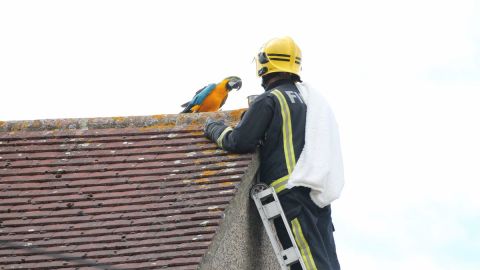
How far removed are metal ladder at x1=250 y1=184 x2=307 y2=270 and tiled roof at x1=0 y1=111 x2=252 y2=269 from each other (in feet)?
0.87

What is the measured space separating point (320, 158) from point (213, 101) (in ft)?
9.03

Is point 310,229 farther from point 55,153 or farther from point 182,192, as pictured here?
point 55,153

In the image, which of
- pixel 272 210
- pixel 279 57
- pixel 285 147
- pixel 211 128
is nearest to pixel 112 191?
pixel 211 128

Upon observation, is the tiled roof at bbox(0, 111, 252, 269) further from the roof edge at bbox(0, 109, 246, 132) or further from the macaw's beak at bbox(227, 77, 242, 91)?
the macaw's beak at bbox(227, 77, 242, 91)

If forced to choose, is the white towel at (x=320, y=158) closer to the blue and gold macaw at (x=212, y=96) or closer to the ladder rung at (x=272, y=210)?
the ladder rung at (x=272, y=210)

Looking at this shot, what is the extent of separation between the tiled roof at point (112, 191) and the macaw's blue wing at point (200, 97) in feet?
3.58

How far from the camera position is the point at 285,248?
11.9 meters

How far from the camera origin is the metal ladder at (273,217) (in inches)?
464

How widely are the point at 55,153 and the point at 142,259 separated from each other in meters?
2.51

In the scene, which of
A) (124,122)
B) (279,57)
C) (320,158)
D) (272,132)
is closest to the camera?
(320,158)

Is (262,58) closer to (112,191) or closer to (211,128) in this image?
(211,128)

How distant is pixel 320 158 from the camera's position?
11.9 m

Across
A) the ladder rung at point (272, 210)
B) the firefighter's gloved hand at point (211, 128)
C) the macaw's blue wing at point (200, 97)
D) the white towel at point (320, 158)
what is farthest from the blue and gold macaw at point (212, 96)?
the ladder rung at point (272, 210)

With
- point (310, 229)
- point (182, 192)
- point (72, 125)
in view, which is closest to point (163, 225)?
point (182, 192)
